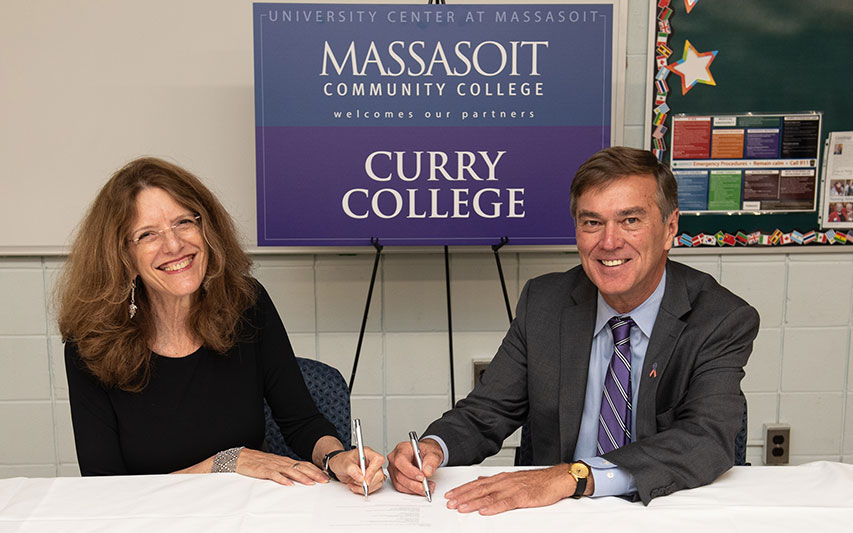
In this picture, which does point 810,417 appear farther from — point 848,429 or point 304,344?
point 304,344

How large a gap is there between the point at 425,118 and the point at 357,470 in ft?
4.16

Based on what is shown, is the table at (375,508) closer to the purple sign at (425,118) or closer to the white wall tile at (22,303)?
the purple sign at (425,118)

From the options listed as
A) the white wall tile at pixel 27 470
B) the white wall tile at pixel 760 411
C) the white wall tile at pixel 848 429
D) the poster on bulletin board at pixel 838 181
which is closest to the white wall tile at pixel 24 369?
the white wall tile at pixel 27 470

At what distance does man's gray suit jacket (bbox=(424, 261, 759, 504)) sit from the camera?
55.0 inches

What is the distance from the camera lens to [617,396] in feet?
5.53

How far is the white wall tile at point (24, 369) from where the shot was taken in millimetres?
2867

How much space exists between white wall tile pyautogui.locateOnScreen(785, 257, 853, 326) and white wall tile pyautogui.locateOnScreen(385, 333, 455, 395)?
4.32 ft

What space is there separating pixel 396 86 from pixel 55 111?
1272mm

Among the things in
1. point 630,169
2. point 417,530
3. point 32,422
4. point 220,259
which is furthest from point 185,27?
point 417,530

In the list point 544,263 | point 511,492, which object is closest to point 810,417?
point 544,263

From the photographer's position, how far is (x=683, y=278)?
171cm

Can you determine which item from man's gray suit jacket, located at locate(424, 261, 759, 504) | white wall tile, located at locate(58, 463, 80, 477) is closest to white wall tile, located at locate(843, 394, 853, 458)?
man's gray suit jacket, located at locate(424, 261, 759, 504)

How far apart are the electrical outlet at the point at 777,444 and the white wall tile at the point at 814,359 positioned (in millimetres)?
157

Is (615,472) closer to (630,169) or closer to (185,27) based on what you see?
(630,169)
